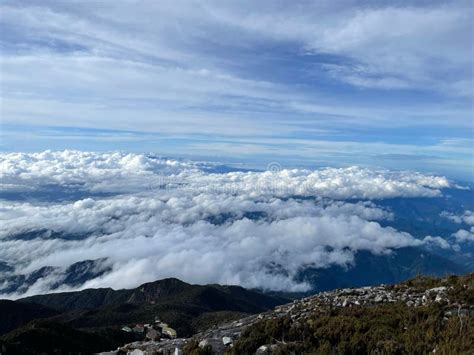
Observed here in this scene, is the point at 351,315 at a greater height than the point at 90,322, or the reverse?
the point at 351,315

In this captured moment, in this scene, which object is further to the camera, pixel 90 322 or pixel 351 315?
pixel 90 322

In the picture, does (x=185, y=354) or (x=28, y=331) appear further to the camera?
(x=28, y=331)

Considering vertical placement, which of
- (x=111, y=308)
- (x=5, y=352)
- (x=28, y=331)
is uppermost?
(x=5, y=352)

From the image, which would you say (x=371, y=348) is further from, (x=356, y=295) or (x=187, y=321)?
(x=187, y=321)

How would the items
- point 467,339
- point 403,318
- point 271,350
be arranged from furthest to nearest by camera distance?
point 403,318 → point 271,350 → point 467,339

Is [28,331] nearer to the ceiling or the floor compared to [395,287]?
nearer to the floor

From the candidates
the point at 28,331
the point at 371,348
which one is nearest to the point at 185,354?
the point at 371,348

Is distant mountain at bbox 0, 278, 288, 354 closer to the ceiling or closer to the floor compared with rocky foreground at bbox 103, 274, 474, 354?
closer to the floor

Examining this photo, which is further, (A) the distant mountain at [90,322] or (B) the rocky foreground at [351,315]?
(A) the distant mountain at [90,322]

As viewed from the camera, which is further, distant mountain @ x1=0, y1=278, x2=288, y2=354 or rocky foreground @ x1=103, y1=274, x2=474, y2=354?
distant mountain @ x1=0, y1=278, x2=288, y2=354

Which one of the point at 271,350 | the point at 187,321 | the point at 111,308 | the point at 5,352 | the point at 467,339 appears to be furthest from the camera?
the point at 111,308

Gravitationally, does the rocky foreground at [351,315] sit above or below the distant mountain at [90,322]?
above
